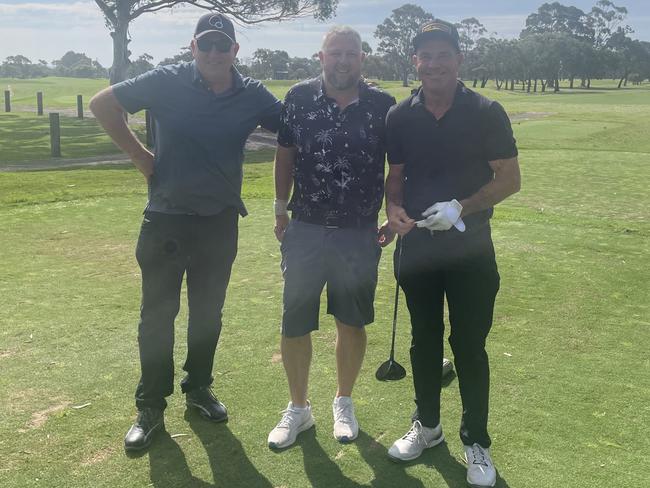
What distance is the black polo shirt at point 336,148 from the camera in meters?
3.55

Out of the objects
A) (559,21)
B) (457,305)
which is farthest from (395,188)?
(559,21)

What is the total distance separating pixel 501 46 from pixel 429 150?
106372 mm

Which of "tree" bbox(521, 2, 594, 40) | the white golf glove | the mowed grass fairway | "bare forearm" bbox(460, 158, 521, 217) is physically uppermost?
"tree" bbox(521, 2, 594, 40)

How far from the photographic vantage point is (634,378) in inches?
173

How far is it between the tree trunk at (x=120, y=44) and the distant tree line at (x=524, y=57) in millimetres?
48774

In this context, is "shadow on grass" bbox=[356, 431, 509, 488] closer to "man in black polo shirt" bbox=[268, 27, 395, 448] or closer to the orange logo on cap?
"man in black polo shirt" bbox=[268, 27, 395, 448]

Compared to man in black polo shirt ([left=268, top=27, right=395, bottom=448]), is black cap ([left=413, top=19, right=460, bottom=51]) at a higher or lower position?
higher

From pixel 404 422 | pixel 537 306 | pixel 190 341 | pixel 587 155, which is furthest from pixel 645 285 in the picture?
pixel 587 155

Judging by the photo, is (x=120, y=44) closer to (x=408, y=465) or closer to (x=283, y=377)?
(x=283, y=377)

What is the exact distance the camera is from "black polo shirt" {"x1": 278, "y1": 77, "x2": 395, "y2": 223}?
→ 3549 millimetres

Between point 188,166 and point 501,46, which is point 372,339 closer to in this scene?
point 188,166

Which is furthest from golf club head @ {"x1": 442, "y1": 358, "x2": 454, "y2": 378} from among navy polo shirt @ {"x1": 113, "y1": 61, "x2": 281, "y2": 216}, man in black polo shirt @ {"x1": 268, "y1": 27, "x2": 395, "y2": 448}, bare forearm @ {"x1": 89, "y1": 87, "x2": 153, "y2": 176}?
bare forearm @ {"x1": 89, "y1": 87, "x2": 153, "y2": 176}

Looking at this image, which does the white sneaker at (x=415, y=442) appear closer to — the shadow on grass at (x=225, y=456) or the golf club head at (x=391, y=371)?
→ the golf club head at (x=391, y=371)

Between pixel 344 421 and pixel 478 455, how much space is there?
29.4 inches
